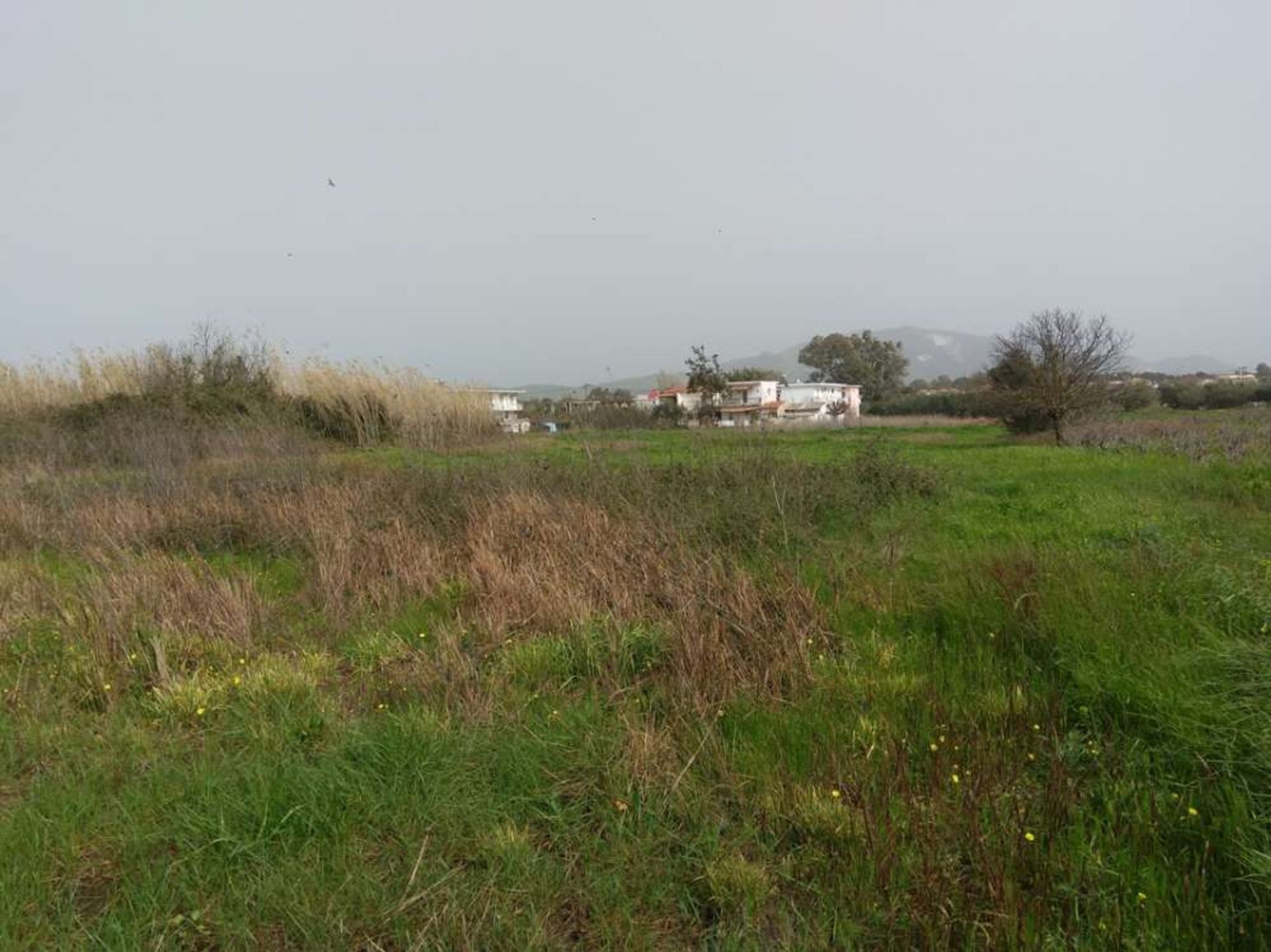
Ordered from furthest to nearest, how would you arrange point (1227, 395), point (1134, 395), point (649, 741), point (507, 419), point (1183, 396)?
point (1183, 396) → point (1227, 395) → point (1134, 395) → point (507, 419) → point (649, 741)

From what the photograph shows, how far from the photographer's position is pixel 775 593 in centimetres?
438

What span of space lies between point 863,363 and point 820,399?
20823 millimetres

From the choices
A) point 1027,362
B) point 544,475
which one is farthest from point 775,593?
point 1027,362

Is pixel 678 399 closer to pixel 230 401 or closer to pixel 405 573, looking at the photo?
pixel 230 401

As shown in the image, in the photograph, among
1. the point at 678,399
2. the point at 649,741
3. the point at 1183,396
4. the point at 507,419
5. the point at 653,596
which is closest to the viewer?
the point at 649,741

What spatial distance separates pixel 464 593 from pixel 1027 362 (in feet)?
80.1

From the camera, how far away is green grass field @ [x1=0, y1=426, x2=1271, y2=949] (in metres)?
2.06

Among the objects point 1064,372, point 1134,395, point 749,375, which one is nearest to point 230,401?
point 1064,372

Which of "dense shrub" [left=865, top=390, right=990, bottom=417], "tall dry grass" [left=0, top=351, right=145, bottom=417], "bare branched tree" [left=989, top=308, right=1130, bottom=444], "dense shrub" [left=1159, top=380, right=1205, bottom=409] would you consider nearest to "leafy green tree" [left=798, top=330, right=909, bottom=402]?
"dense shrub" [left=865, top=390, right=990, bottom=417]

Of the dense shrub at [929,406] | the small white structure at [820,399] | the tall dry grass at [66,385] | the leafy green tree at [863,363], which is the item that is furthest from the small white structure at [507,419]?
the leafy green tree at [863,363]

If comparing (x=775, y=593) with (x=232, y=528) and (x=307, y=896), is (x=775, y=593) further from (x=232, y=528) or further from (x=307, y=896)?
(x=232, y=528)

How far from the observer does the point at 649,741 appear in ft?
9.25

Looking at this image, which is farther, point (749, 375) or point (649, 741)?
point (749, 375)

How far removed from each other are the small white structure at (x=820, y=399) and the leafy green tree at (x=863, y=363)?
9.23m
